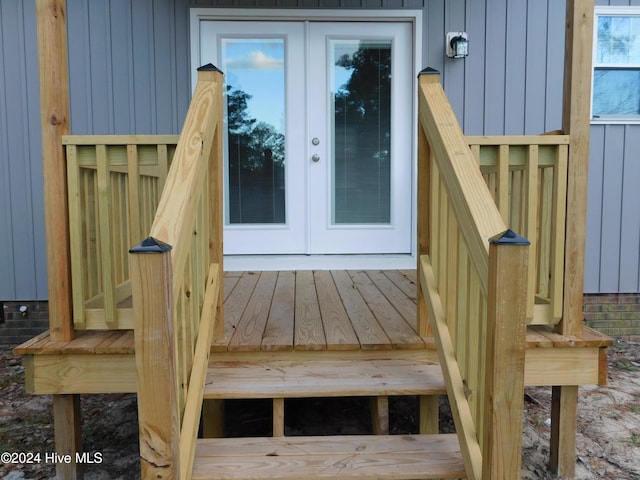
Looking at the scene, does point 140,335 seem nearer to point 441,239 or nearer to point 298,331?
point 298,331

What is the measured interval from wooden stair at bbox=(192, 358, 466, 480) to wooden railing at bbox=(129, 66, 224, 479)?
0.52 ft

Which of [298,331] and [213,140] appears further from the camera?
[298,331]

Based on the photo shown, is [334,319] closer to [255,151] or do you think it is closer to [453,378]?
[453,378]

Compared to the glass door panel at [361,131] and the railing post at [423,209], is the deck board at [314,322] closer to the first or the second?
the railing post at [423,209]

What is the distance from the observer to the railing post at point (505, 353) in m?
1.19

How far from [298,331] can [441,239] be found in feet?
2.45

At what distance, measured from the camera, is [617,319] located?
3934 mm

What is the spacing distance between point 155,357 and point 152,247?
0.93 feet

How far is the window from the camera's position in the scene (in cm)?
376

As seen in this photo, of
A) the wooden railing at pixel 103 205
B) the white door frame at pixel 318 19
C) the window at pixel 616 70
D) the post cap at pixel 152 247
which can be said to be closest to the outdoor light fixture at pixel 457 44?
the white door frame at pixel 318 19

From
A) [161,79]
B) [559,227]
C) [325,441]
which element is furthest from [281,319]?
[161,79]

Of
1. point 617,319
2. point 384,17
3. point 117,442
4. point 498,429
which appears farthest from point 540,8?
point 117,442

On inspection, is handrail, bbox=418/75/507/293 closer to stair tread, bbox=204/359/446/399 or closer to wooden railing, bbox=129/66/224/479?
stair tread, bbox=204/359/446/399

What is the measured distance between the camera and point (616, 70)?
3791 millimetres
